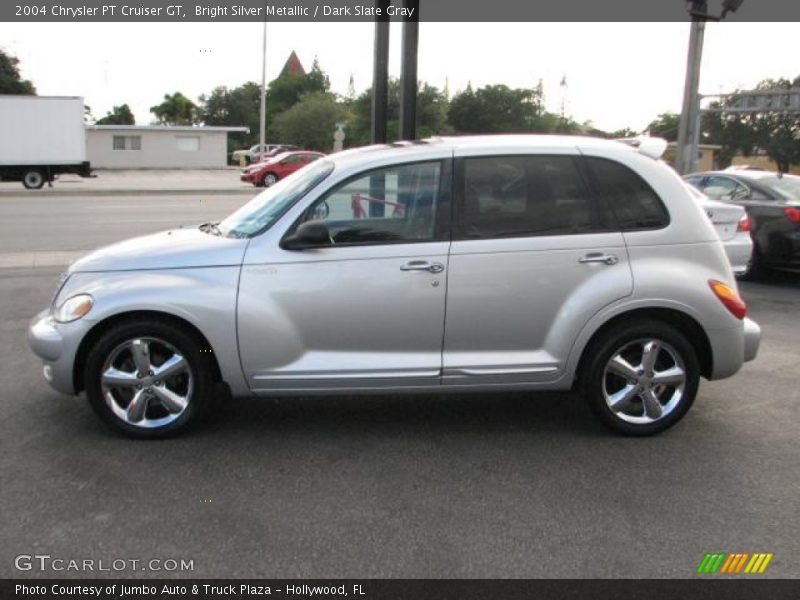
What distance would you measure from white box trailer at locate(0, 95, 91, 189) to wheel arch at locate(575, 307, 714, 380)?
3138cm

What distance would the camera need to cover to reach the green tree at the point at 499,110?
91.9 ft

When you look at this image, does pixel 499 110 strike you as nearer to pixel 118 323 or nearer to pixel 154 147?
pixel 118 323

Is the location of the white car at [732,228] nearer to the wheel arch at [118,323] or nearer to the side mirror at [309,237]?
the side mirror at [309,237]

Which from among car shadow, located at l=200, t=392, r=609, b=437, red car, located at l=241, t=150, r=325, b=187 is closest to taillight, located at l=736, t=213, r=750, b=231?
car shadow, located at l=200, t=392, r=609, b=437

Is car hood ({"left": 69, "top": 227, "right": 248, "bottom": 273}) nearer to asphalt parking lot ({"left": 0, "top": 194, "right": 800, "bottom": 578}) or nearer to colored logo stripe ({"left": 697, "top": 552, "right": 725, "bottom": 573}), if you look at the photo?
asphalt parking lot ({"left": 0, "top": 194, "right": 800, "bottom": 578})

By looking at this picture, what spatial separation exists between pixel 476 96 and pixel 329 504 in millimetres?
33554

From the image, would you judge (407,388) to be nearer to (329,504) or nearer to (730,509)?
(329,504)

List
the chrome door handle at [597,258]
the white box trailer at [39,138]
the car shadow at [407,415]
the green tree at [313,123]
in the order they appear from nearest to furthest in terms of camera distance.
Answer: the chrome door handle at [597,258] → the car shadow at [407,415] → the white box trailer at [39,138] → the green tree at [313,123]

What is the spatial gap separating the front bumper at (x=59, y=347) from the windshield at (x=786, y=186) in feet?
29.6

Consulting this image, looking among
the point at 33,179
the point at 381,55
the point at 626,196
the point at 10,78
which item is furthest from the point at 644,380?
the point at 10,78

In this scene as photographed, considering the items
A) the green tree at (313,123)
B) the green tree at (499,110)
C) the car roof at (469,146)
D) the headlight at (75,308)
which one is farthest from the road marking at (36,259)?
the green tree at (313,123)

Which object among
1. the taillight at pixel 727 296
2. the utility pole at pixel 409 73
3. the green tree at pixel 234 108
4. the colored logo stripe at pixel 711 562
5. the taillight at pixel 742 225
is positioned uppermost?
the green tree at pixel 234 108

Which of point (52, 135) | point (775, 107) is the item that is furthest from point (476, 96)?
point (52, 135)

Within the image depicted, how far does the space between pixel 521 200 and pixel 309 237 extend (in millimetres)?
1255
